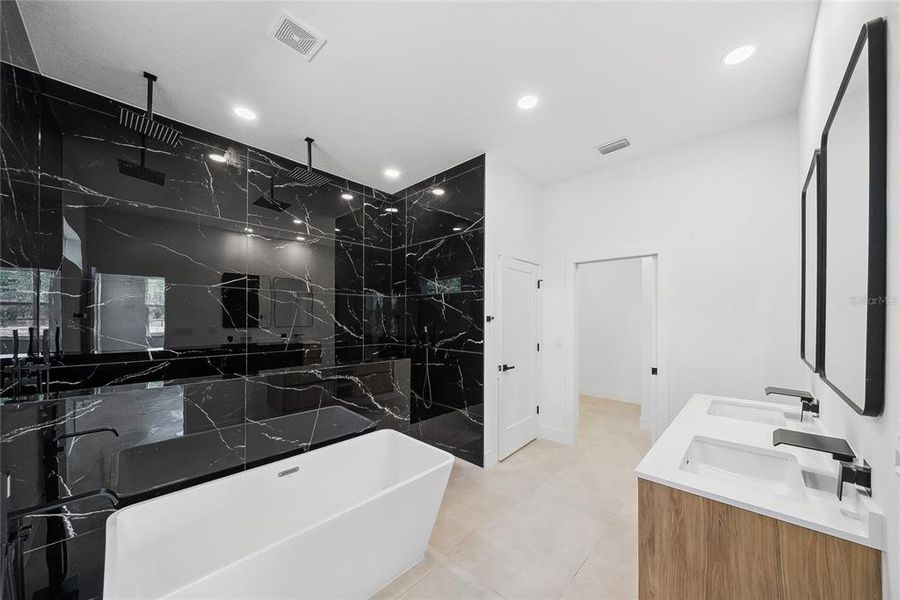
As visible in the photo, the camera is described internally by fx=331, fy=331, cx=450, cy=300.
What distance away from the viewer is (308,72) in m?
2.12

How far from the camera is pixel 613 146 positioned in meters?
3.06

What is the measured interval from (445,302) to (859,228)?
2.86m

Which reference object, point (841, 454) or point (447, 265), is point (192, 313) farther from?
point (841, 454)

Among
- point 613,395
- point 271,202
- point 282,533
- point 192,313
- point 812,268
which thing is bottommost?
point 613,395

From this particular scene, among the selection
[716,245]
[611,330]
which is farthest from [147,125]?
[611,330]

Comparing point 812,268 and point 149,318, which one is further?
point 149,318

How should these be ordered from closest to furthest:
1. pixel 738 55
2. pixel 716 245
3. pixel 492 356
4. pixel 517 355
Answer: pixel 738 55 < pixel 716 245 < pixel 492 356 < pixel 517 355

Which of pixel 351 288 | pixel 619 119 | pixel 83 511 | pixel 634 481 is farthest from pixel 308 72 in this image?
pixel 634 481

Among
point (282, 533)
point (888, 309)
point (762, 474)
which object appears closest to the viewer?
point (888, 309)

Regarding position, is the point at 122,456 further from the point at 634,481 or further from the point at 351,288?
the point at 634,481

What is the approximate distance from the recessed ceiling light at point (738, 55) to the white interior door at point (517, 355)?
6.78 ft

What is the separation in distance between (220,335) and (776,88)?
4512 mm

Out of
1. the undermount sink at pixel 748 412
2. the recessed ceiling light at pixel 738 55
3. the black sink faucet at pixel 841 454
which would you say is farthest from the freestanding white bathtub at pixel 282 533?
the recessed ceiling light at pixel 738 55

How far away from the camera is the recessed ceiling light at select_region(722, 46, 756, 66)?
1949 mm
